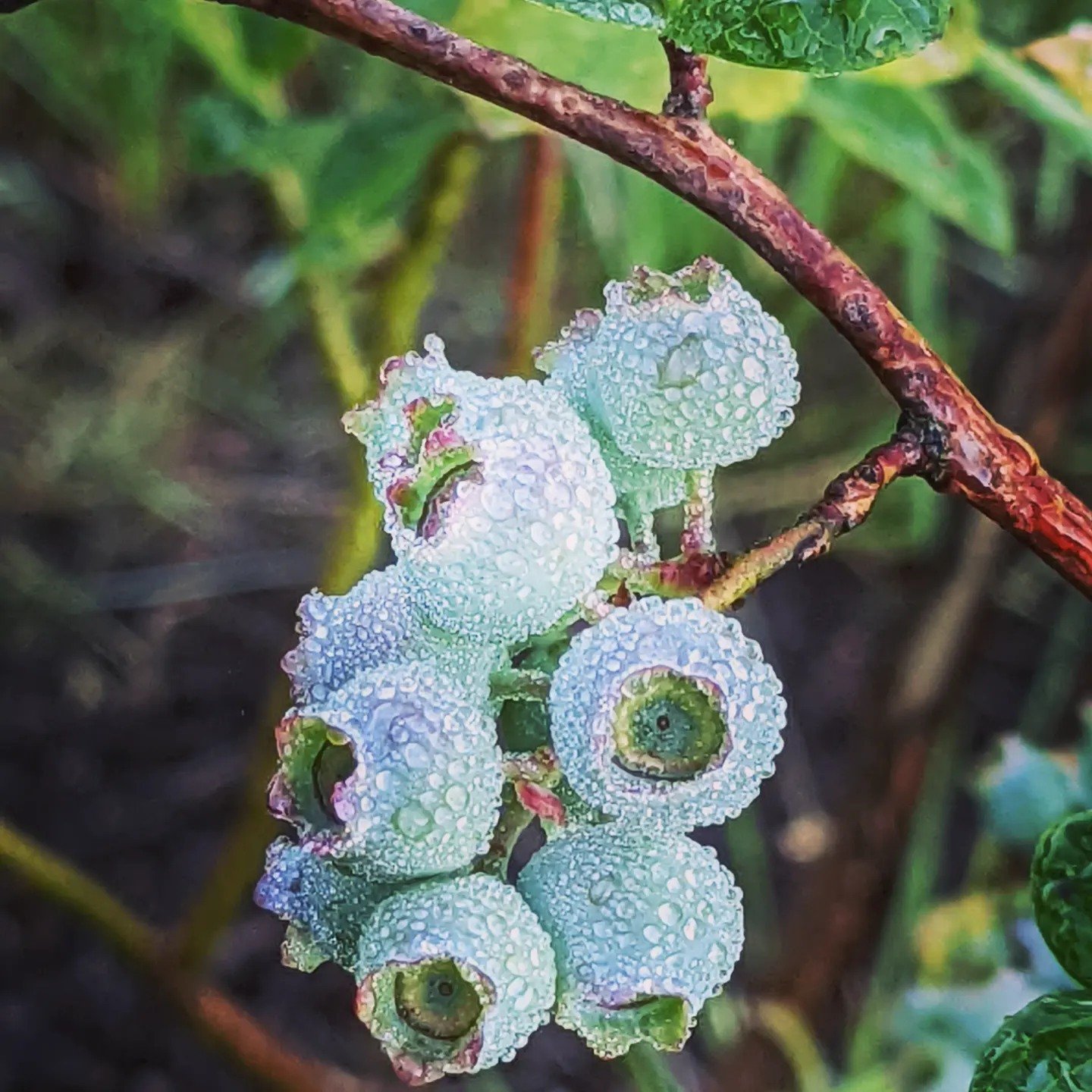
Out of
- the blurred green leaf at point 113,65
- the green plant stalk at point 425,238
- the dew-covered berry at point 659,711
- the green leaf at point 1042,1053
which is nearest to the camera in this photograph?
the dew-covered berry at point 659,711

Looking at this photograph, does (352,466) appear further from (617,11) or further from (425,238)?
(617,11)

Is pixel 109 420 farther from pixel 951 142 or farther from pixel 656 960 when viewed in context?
pixel 656 960

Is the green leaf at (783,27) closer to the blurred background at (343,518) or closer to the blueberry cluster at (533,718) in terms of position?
the blueberry cluster at (533,718)

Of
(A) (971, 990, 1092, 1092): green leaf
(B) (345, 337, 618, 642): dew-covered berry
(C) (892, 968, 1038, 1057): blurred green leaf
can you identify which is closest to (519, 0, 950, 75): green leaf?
(B) (345, 337, 618, 642): dew-covered berry

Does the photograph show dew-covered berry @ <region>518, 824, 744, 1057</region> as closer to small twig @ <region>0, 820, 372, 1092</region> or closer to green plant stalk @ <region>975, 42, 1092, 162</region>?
green plant stalk @ <region>975, 42, 1092, 162</region>

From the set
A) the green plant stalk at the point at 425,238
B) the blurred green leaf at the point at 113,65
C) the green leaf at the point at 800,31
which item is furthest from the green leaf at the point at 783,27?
the blurred green leaf at the point at 113,65

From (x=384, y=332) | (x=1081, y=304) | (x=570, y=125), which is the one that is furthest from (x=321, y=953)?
(x=1081, y=304)

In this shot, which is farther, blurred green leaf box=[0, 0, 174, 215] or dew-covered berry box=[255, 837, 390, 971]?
blurred green leaf box=[0, 0, 174, 215]
